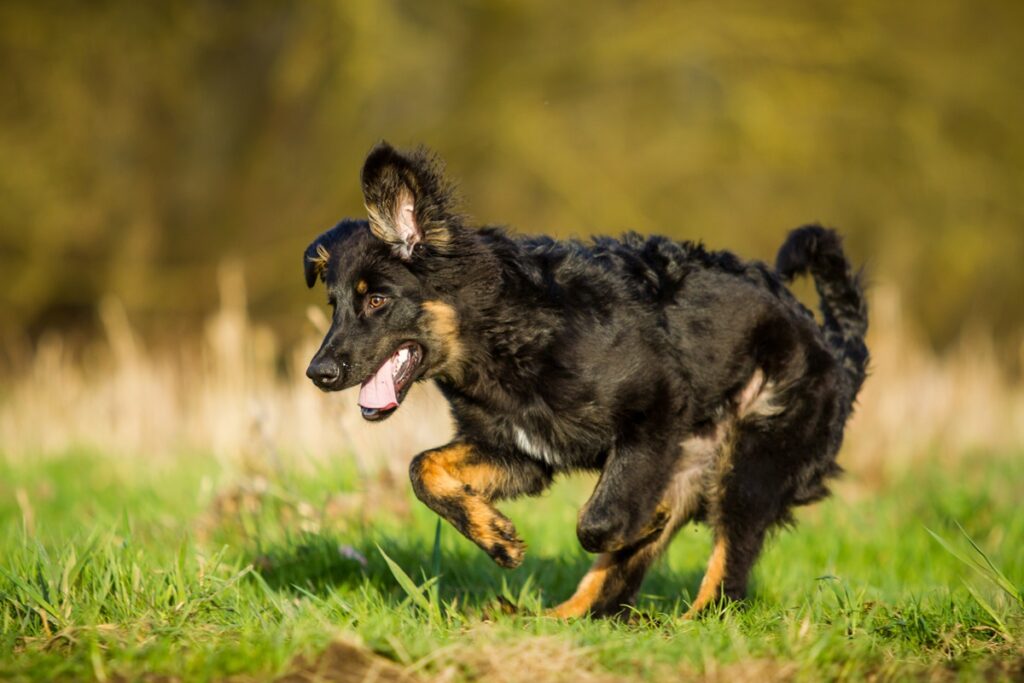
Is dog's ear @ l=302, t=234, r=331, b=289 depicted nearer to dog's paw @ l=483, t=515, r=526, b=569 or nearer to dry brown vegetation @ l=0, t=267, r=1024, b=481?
dog's paw @ l=483, t=515, r=526, b=569

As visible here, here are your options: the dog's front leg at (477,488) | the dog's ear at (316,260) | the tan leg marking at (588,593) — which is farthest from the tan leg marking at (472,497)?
the dog's ear at (316,260)

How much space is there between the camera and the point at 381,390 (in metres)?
4.39

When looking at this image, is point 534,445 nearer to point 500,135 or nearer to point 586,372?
point 586,372

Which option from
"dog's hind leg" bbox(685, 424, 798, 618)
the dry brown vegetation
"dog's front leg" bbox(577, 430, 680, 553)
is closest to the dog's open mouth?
"dog's front leg" bbox(577, 430, 680, 553)

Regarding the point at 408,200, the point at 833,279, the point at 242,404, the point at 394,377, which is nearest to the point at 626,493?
the point at 394,377

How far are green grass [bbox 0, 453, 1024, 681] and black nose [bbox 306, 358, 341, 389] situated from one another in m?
0.65

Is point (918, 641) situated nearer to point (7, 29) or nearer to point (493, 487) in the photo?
point (493, 487)

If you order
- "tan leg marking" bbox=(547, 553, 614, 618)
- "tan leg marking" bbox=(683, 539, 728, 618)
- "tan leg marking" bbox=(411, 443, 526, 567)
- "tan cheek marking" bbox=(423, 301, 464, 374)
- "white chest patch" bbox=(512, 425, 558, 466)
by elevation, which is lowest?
"tan leg marking" bbox=(547, 553, 614, 618)

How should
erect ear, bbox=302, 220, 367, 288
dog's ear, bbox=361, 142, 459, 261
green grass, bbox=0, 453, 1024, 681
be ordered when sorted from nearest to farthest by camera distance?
green grass, bbox=0, 453, 1024, 681 < dog's ear, bbox=361, 142, 459, 261 < erect ear, bbox=302, 220, 367, 288

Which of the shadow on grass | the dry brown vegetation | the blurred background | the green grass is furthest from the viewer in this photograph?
the blurred background

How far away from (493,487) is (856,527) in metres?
3.94

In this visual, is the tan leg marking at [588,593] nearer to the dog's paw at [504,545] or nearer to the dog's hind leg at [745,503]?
the dog's hind leg at [745,503]

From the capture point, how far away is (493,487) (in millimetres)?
4574

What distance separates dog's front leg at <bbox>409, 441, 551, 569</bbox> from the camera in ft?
13.9
